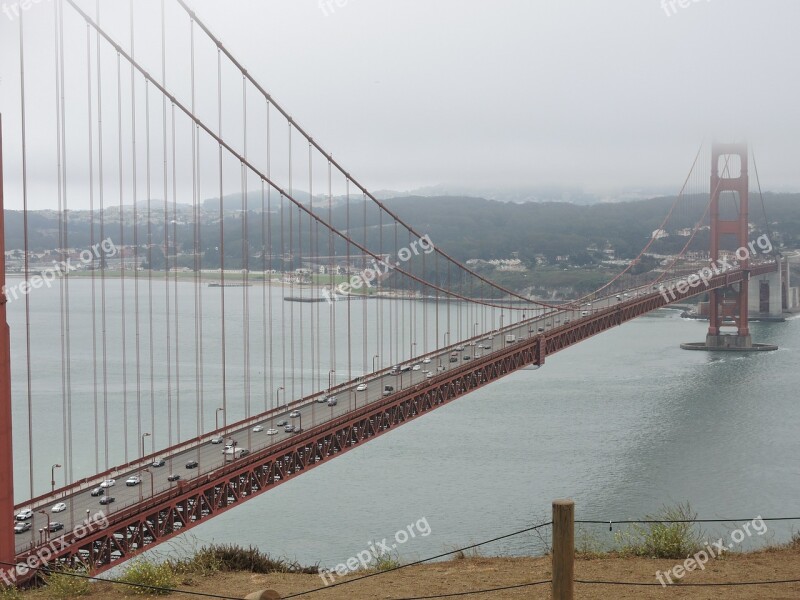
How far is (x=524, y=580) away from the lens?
4.90 m

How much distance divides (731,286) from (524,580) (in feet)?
114

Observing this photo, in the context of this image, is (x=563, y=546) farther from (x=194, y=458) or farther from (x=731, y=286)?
(x=731, y=286)

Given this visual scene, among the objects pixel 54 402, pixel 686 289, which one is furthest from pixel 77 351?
pixel 686 289

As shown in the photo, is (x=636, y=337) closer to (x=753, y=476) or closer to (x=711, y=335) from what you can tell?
(x=711, y=335)

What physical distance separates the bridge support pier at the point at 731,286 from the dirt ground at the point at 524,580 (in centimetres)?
3158

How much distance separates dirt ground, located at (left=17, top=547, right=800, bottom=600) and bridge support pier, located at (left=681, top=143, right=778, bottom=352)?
31580 millimetres

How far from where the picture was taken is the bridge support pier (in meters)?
35.9

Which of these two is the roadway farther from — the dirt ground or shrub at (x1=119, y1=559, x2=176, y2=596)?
the dirt ground

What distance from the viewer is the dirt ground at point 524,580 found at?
443 centimetres

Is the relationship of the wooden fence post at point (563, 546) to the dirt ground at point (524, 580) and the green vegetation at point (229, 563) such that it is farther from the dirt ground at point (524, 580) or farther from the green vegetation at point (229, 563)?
the green vegetation at point (229, 563)

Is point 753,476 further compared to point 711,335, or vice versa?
point 711,335

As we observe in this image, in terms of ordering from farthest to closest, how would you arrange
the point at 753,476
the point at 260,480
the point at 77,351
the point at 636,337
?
the point at 636,337
the point at 77,351
the point at 753,476
the point at 260,480

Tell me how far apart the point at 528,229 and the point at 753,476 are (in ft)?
217

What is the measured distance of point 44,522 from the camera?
846 cm
